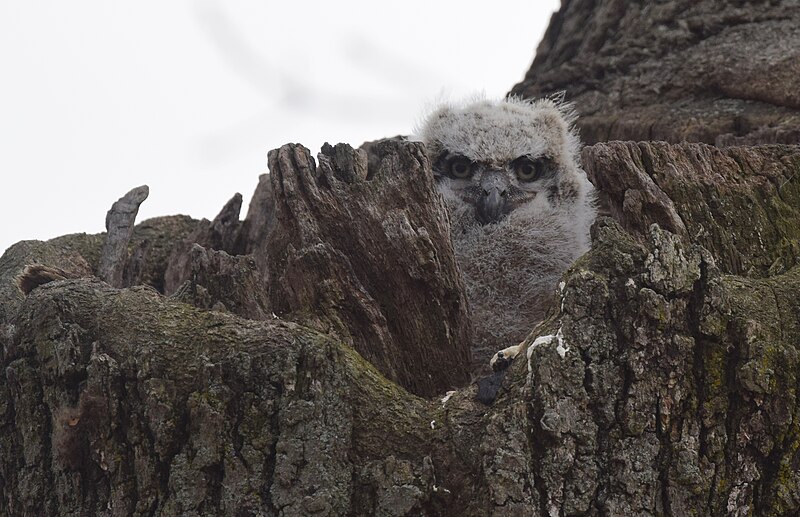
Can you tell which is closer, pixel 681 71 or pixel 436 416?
pixel 436 416

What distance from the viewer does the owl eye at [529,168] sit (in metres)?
5.11

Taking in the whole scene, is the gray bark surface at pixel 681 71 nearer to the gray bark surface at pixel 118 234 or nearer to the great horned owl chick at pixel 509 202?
the great horned owl chick at pixel 509 202

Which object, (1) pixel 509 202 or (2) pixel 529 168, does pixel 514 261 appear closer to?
(1) pixel 509 202

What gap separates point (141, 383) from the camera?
2307 millimetres

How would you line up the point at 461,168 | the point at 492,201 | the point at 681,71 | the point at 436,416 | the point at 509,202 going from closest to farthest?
the point at 436,416
the point at 492,201
the point at 509,202
the point at 681,71
the point at 461,168

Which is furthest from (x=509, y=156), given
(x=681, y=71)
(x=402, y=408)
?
(x=402, y=408)

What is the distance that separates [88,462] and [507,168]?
→ 3232mm

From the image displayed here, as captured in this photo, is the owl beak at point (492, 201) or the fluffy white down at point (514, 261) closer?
the fluffy white down at point (514, 261)

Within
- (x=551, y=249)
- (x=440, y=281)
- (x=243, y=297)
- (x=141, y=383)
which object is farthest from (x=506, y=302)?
(x=141, y=383)

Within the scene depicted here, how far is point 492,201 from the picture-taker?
474cm

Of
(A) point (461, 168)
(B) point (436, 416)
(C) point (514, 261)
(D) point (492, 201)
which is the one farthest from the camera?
(A) point (461, 168)

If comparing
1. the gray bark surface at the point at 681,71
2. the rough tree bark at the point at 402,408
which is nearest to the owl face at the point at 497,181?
the gray bark surface at the point at 681,71

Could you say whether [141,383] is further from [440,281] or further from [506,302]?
[506,302]

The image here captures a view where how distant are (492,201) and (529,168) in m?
0.52
